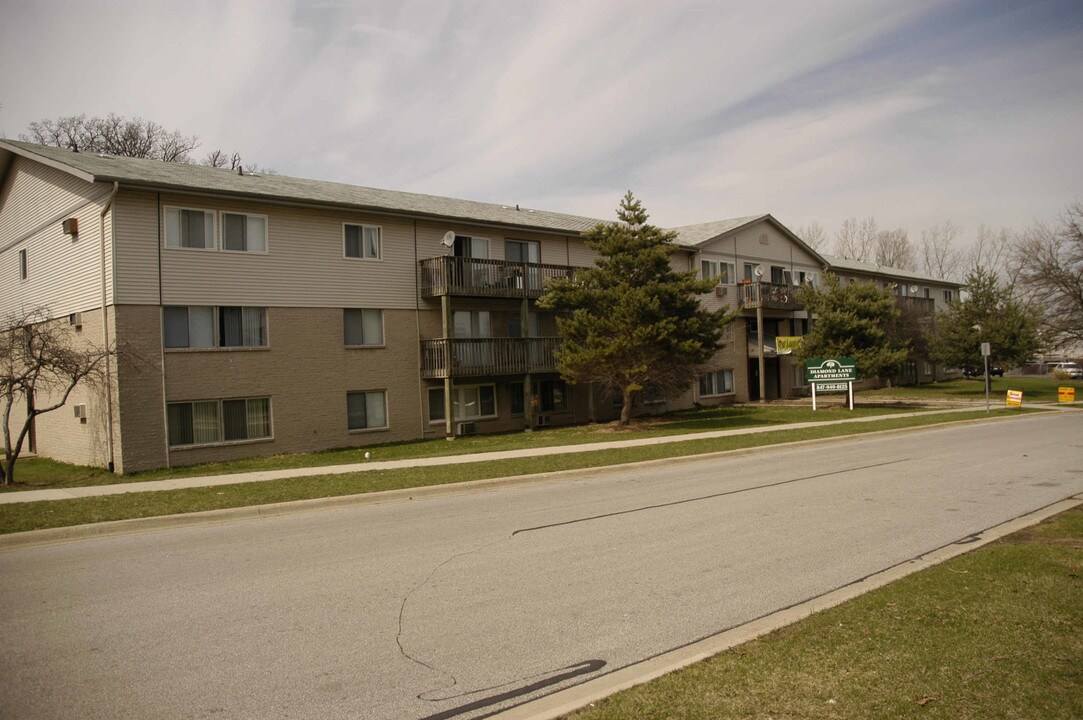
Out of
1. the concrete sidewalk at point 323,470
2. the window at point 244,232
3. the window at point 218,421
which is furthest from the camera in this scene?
the window at point 244,232

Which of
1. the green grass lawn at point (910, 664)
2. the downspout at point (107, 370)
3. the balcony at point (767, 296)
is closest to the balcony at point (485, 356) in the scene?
the downspout at point (107, 370)

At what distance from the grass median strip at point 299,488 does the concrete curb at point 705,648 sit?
8387 millimetres

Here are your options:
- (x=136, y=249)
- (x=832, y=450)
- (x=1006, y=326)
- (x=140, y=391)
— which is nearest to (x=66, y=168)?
(x=136, y=249)

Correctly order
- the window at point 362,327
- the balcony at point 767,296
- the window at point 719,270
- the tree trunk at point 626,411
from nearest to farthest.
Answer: the window at point 362,327 → the tree trunk at point 626,411 → the window at point 719,270 → the balcony at point 767,296

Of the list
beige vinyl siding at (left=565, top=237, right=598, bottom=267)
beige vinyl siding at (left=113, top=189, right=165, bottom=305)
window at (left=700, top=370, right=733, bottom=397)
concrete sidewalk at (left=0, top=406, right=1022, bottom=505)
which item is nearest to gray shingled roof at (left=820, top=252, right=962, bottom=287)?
window at (left=700, top=370, right=733, bottom=397)

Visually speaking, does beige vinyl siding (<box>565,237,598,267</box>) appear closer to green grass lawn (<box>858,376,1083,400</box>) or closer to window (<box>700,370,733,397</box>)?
window (<box>700,370,733,397</box>)

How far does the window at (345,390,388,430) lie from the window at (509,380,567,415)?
544cm

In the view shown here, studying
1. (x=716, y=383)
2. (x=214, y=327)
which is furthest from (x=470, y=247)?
(x=716, y=383)

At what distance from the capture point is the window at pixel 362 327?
24.1 metres

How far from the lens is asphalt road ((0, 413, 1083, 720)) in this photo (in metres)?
5.16

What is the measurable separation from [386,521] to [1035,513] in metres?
8.75

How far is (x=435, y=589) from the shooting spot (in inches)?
291

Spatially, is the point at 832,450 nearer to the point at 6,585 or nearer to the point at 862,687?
the point at 862,687

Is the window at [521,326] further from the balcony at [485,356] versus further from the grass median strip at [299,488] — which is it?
the grass median strip at [299,488]
